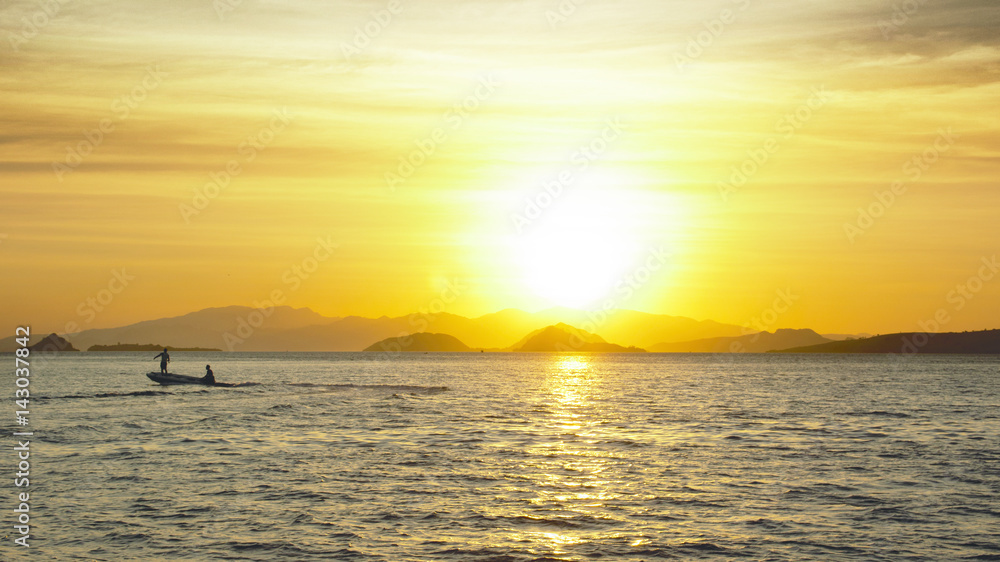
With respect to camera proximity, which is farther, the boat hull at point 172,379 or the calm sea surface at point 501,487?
the boat hull at point 172,379

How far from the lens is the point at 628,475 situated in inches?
1389

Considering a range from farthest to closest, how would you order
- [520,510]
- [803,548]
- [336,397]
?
[336,397] → [520,510] → [803,548]

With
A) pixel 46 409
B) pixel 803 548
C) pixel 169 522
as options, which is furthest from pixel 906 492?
pixel 46 409

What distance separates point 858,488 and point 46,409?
5917 centimetres

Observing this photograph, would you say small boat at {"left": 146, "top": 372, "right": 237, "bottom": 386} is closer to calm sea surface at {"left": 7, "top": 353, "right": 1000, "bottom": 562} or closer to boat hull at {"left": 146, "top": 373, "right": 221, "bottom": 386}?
boat hull at {"left": 146, "top": 373, "right": 221, "bottom": 386}

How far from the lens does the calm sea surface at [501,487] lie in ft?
78.1

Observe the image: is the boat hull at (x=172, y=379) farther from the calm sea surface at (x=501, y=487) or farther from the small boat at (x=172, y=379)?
the calm sea surface at (x=501, y=487)

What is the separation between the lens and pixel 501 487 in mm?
32375

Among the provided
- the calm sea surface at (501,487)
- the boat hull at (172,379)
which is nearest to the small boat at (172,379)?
the boat hull at (172,379)

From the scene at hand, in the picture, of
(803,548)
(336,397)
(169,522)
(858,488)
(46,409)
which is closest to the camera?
(803,548)

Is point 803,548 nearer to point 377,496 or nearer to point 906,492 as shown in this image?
point 906,492

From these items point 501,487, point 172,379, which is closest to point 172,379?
point 172,379

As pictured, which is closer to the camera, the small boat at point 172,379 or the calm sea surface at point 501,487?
the calm sea surface at point 501,487

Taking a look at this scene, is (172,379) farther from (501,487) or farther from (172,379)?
(501,487)
